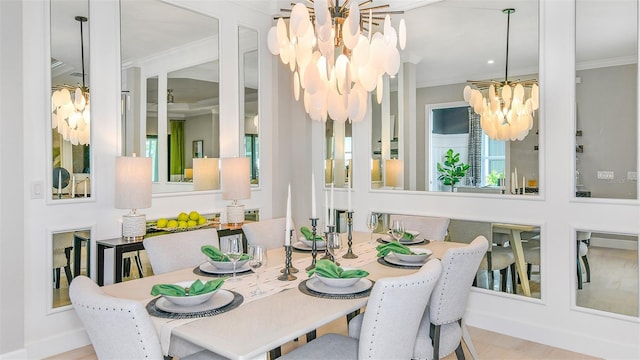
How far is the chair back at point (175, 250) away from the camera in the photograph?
2320 millimetres

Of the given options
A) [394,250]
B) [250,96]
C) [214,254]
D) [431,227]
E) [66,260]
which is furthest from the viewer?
[250,96]

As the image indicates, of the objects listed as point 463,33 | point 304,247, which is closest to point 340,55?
point 304,247

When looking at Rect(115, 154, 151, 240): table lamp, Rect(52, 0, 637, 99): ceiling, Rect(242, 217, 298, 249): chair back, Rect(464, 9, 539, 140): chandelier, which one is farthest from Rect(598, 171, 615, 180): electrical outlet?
Rect(115, 154, 151, 240): table lamp

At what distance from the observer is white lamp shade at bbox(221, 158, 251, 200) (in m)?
3.81

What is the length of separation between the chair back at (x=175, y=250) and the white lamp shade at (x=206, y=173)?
142 cm

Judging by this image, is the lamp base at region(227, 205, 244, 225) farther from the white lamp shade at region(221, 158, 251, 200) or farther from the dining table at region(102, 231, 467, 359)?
the dining table at region(102, 231, 467, 359)

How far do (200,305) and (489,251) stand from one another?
2545 mm

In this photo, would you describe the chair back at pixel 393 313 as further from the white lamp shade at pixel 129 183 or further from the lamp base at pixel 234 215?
the lamp base at pixel 234 215

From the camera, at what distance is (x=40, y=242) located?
9.50 ft

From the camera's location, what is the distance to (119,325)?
1343mm

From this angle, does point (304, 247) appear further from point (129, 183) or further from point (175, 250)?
point (129, 183)

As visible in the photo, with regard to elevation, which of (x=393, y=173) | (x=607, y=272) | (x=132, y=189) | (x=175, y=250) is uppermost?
(x=393, y=173)

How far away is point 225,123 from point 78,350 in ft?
7.00

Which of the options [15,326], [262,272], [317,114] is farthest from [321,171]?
[15,326]
